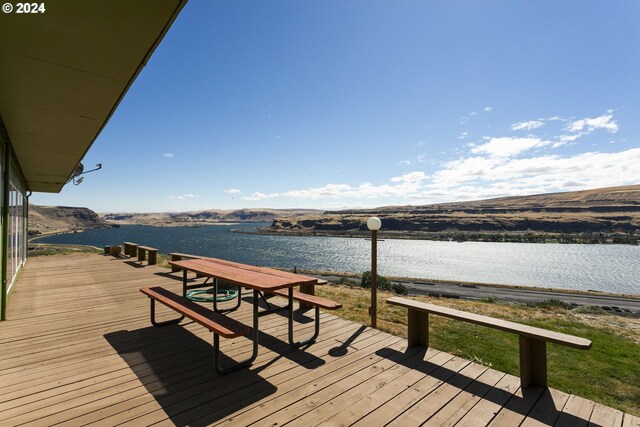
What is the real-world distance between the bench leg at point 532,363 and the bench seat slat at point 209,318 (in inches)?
118

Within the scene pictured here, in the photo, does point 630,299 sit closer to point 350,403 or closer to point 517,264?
point 517,264

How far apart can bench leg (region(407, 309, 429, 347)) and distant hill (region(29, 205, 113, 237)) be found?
170405 mm

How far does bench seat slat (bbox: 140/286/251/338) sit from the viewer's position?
309 centimetres

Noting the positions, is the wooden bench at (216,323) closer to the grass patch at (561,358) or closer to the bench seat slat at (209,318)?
the bench seat slat at (209,318)

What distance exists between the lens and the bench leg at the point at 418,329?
4160mm

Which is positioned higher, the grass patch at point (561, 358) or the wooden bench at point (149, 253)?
the wooden bench at point (149, 253)

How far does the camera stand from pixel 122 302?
246 inches

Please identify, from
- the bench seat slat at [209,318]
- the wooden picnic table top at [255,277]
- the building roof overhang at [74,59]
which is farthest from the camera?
the wooden picnic table top at [255,277]

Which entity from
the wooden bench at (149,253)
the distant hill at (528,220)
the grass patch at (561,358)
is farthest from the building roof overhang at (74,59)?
the distant hill at (528,220)

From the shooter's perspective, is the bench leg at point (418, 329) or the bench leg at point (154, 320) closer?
the bench leg at point (418, 329)

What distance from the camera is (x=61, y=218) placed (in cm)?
16050

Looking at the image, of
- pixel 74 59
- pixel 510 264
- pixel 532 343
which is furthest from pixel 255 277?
pixel 510 264

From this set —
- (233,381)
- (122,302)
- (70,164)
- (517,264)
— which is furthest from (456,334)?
(517,264)

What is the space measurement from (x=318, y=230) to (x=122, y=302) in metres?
140
